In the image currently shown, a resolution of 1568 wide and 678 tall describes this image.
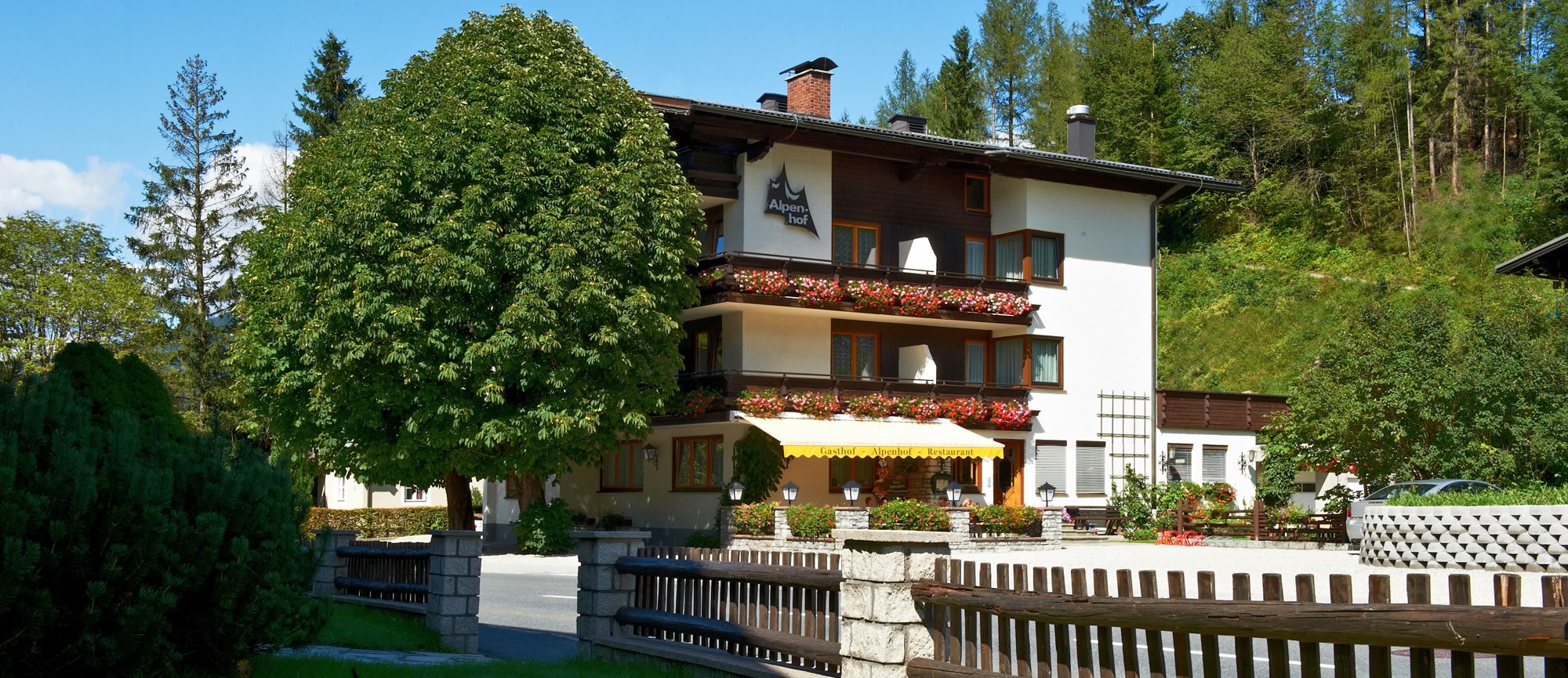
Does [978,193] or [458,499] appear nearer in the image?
[458,499]

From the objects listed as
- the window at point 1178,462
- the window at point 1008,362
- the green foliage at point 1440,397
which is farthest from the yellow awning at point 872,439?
the green foliage at point 1440,397

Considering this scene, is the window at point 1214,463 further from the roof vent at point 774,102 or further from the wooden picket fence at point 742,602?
the wooden picket fence at point 742,602

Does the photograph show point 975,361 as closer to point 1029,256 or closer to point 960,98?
point 1029,256

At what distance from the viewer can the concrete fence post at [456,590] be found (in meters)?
13.0

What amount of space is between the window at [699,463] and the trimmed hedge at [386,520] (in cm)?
1166

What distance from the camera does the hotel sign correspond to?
112ft

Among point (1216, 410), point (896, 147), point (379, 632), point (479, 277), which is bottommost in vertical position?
point (379, 632)

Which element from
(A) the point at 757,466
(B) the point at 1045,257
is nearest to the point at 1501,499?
(A) the point at 757,466

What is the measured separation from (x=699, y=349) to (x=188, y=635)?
89.2 feet

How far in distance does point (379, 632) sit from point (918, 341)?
973 inches

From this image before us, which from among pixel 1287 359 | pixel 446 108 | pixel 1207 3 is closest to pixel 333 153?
pixel 446 108

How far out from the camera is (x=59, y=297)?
1811 inches

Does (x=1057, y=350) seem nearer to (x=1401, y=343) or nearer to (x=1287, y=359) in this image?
(x=1401, y=343)

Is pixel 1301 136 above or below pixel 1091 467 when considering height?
above
